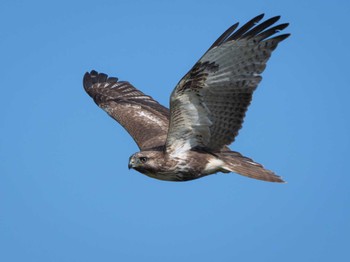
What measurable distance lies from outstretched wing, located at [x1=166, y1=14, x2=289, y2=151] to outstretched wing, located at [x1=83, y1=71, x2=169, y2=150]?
91cm

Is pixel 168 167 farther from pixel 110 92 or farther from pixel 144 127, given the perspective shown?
pixel 110 92

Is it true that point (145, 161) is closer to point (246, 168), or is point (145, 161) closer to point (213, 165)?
point (213, 165)

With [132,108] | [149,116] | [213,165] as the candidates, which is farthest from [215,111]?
[132,108]

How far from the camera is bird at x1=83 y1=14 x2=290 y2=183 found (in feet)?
23.8

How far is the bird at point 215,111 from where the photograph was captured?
7258mm

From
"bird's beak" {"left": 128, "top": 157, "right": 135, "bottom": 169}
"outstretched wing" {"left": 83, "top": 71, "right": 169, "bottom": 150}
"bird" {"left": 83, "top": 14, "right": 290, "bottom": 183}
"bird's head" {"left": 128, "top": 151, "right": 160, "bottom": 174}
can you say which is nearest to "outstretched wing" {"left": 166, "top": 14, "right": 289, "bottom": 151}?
"bird" {"left": 83, "top": 14, "right": 290, "bottom": 183}

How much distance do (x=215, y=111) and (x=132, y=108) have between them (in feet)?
9.61

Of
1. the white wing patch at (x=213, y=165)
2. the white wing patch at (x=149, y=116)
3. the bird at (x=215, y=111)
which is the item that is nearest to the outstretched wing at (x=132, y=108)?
the white wing patch at (x=149, y=116)

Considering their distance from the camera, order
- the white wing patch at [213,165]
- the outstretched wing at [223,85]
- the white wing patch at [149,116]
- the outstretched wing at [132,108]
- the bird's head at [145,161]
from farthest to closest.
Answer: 1. the white wing patch at [149,116]
2. the outstretched wing at [132,108]
3. the white wing patch at [213,165]
4. the bird's head at [145,161]
5. the outstretched wing at [223,85]

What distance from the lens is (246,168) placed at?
799 centimetres

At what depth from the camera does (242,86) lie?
7.47 m

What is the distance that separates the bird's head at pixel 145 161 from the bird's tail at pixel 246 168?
0.78 meters

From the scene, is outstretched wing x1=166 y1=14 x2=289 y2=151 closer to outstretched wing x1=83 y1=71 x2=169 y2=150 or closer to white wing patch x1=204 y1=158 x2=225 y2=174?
white wing patch x1=204 y1=158 x2=225 y2=174

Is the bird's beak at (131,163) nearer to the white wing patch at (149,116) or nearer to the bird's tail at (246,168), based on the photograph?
the bird's tail at (246,168)
